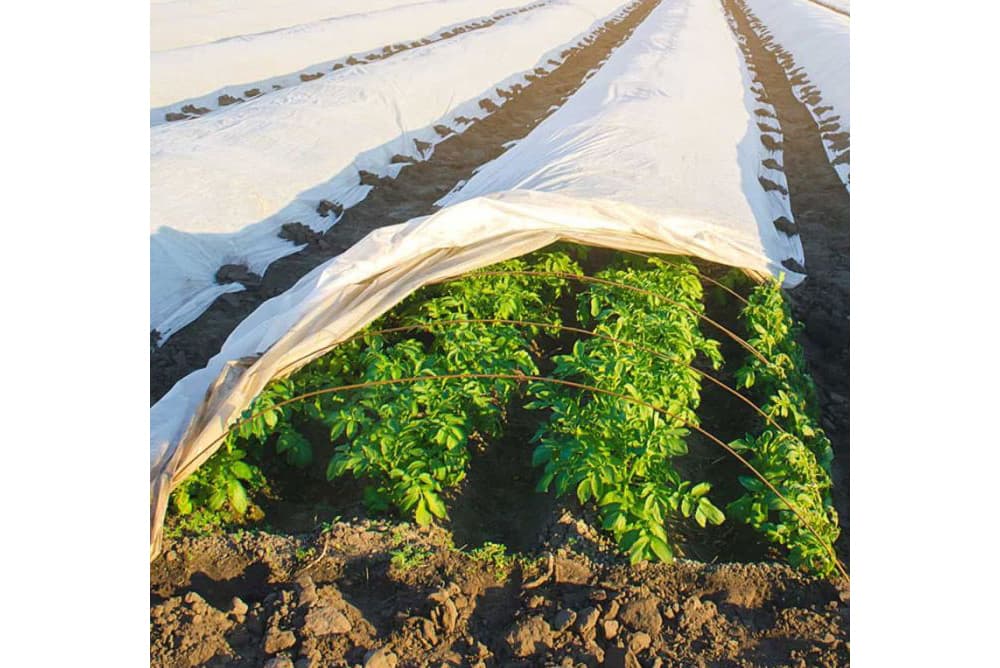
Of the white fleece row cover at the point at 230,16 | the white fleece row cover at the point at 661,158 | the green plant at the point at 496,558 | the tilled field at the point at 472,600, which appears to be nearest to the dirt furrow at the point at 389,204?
the white fleece row cover at the point at 661,158

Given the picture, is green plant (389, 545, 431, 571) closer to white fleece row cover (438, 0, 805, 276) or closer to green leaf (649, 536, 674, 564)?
green leaf (649, 536, 674, 564)

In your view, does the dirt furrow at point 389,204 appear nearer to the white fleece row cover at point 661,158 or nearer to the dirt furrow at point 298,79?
the white fleece row cover at point 661,158

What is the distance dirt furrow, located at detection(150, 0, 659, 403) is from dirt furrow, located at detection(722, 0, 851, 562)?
2888 mm

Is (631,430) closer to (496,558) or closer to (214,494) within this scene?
(496,558)

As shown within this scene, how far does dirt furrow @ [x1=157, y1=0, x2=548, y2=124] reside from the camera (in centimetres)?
843

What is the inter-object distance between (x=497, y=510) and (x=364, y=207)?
12.4ft

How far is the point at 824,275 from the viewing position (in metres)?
5.59

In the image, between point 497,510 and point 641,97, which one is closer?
point 497,510

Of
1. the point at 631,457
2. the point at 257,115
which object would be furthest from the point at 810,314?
the point at 257,115

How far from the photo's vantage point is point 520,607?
2.79 meters

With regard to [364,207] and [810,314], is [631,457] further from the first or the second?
[364,207]

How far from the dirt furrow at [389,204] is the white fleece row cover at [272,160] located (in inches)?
3.9

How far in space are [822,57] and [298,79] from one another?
754cm

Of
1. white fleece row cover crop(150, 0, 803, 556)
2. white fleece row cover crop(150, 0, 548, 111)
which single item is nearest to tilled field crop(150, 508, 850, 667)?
white fleece row cover crop(150, 0, 803, 556)
